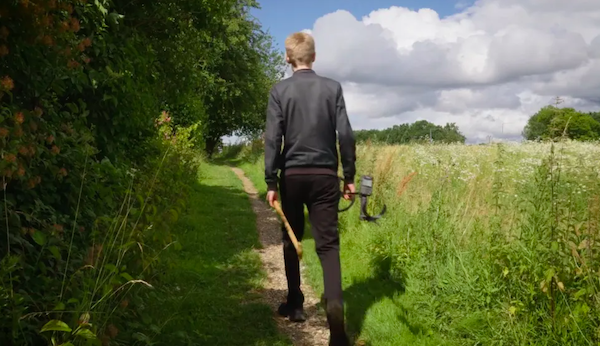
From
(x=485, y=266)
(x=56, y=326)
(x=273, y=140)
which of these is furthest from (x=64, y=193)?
(x=485, y=266)

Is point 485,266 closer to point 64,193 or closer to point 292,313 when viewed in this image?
point 292,313

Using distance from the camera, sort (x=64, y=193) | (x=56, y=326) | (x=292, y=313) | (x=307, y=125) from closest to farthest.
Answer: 1. (x=56, y=326)
2. (x=64, y=193)
3. (x=307, y=125)
4. (x=292, y=313)

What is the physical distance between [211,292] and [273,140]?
2.42m

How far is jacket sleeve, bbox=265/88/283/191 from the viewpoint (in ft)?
14.8

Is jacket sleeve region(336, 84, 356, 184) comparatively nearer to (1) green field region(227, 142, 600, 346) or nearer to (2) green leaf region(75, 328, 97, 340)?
(1) green field region(227, 142, 600, 346)

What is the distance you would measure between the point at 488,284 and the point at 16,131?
3.93 meters

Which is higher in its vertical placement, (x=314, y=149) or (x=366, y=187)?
(x=314, y=149)

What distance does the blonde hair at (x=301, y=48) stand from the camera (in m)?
4.60

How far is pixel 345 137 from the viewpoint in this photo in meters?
4.44

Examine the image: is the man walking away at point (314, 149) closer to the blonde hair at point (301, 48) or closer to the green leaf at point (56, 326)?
the blonde hair at point (301, 48)

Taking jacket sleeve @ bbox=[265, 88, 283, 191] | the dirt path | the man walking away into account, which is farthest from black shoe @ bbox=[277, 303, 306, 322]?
jacket sleeve @ bbox=[265, 88, 283, 191]

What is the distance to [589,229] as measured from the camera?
3930mm

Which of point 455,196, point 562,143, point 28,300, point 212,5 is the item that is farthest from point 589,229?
point 212,5

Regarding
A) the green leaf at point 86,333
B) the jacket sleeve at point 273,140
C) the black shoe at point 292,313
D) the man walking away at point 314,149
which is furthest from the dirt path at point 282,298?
the green leaf at point 86,333
